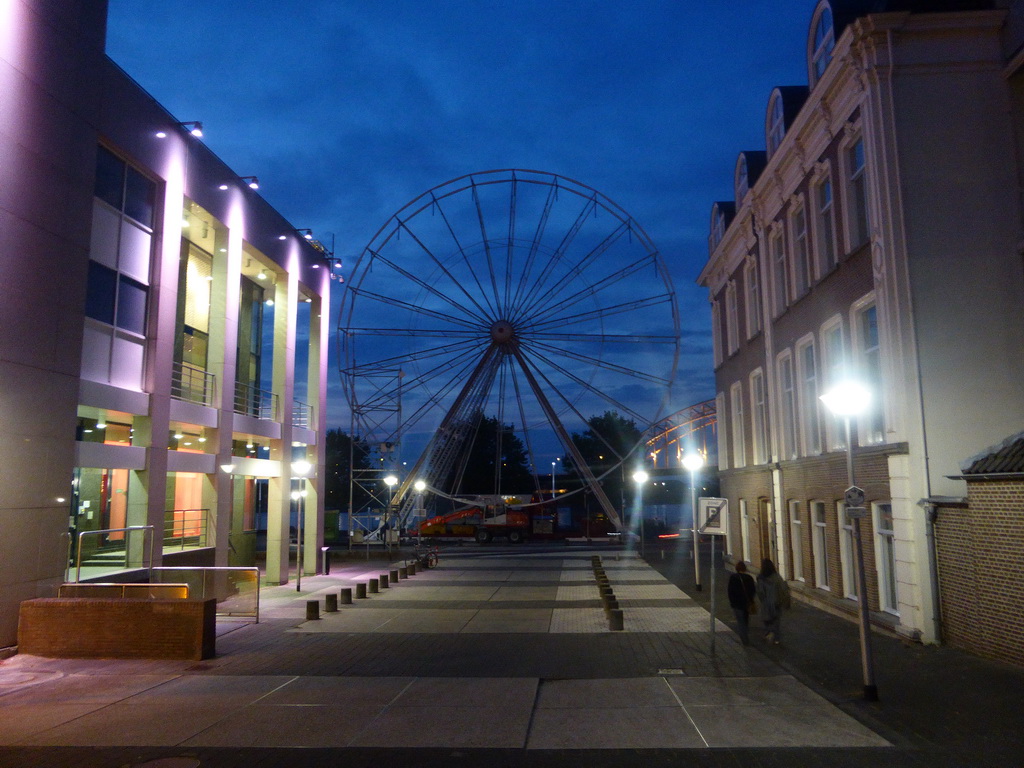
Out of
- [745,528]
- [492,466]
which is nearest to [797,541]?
[745,528]

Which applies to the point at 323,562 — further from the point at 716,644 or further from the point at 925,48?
the point at 925,48

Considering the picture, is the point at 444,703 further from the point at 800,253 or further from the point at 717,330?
the point at 717,330

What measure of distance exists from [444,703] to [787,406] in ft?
51.0

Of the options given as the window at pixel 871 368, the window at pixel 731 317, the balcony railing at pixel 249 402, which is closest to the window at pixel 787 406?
the window at pixel 871 368

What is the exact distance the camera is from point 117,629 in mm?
13820

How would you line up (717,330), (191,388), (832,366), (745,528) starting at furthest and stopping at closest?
(717,330), (745,528), (191,388), (832,366)

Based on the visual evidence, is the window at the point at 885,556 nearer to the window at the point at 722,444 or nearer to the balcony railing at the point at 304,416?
the window at the point at 722,444

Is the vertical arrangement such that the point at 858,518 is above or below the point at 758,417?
below

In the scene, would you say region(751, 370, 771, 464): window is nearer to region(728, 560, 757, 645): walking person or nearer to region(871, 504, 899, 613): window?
region(871, 504, 899, 613): window

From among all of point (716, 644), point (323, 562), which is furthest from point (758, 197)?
point (323, 562)

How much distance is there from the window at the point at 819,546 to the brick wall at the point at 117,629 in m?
14.2

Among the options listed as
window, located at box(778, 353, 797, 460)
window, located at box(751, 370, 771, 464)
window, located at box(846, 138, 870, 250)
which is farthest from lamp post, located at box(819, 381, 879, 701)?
window, located at box(751, 370, 771, 464)

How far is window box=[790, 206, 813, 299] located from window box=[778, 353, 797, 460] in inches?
86.0

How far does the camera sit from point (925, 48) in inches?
604
